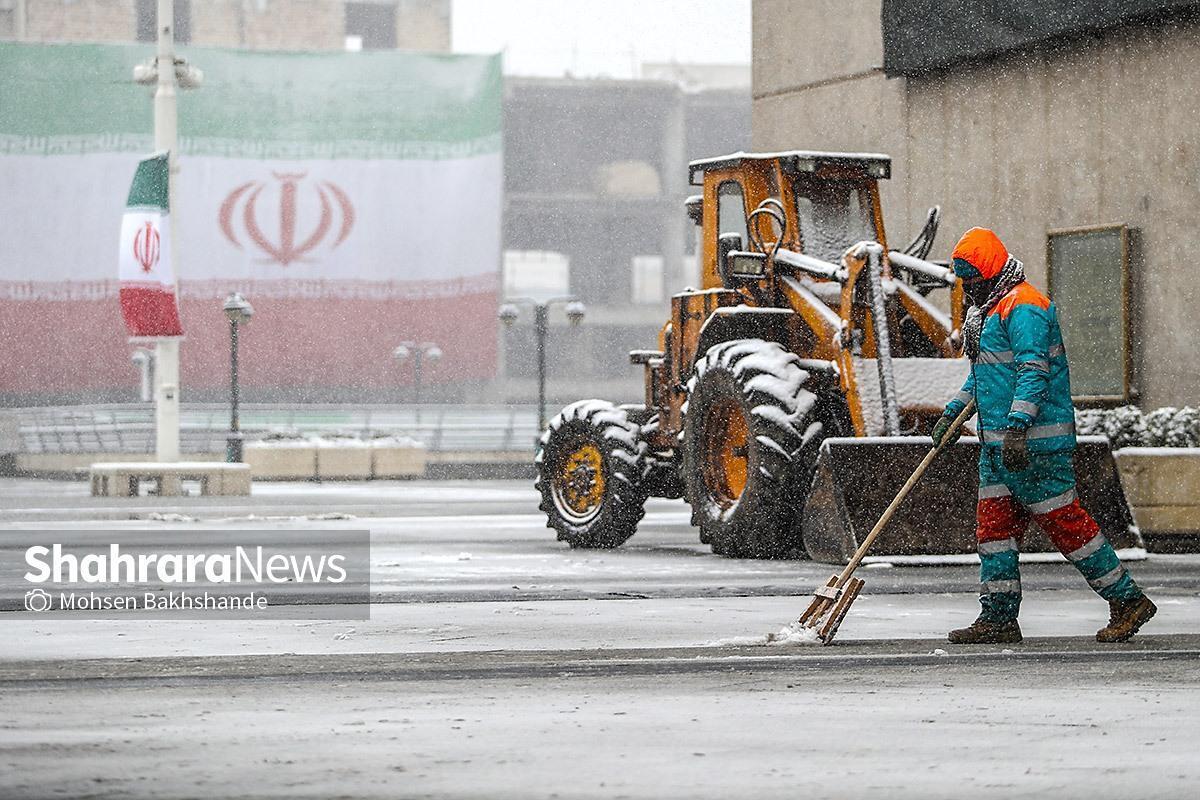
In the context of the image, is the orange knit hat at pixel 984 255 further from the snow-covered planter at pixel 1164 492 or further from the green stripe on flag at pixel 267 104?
the green stripe on flag at pixel 267 104

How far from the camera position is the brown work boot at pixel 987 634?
999cm

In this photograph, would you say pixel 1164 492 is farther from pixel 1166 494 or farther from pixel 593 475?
pixel 593 475

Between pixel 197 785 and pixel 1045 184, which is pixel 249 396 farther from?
pixel 197 785

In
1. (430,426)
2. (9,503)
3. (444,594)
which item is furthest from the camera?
(430,426)

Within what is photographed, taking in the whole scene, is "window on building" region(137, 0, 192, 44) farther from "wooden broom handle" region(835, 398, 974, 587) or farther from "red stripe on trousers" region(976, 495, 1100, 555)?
"red stripe on trousers" region(976, 495, 1100, 555)

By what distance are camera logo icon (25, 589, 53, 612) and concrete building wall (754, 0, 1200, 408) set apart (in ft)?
38.4

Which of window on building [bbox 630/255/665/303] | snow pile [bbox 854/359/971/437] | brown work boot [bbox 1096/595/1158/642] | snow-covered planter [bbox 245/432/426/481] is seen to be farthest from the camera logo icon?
window on building [bbox 630/255/665/303]

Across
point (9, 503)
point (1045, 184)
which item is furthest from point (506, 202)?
point (1045, 184)

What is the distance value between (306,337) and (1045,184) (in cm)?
4616

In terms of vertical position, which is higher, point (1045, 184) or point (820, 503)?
point (1045, 184)

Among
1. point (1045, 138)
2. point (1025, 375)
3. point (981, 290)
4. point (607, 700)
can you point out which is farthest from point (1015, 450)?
point (1045, 138)

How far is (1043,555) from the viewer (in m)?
15.4

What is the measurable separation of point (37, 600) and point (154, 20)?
73.0m

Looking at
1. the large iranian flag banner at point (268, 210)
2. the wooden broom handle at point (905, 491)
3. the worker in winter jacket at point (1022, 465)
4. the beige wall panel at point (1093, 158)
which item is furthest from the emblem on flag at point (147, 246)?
the large iranian flag banner at point (268, 210)
